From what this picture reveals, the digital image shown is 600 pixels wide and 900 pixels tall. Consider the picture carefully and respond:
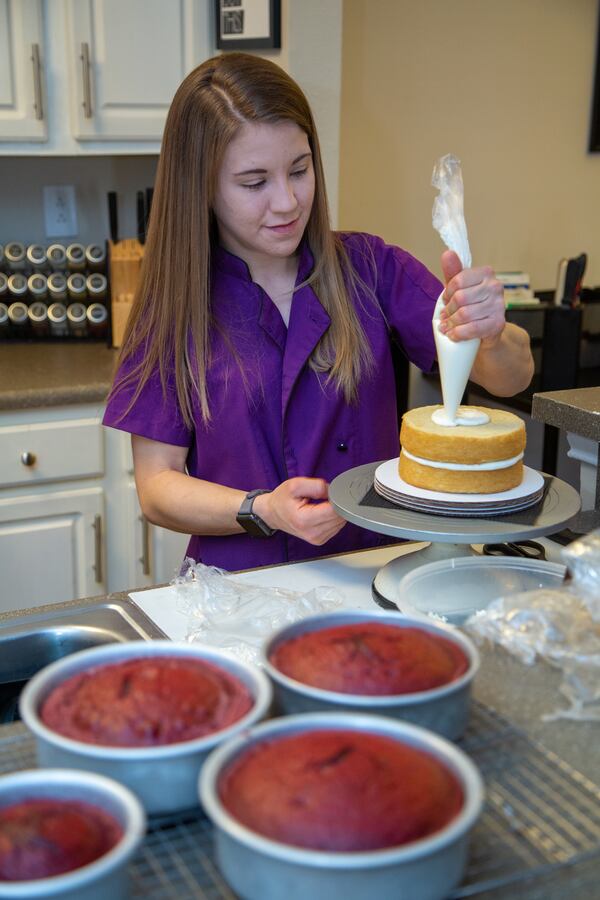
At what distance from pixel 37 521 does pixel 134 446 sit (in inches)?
40.0

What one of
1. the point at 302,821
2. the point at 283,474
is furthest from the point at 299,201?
the point at 302,821

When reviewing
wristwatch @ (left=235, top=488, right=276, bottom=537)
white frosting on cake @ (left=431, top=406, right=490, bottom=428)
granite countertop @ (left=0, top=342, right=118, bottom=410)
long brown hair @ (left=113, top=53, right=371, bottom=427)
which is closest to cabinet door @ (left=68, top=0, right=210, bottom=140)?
granite countertop @ (left=0, top=342, right=118, bottom=410)

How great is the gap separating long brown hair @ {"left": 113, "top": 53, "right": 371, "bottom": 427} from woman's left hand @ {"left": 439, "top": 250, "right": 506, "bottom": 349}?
14.2 inches

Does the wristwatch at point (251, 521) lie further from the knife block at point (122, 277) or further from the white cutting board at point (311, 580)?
the knife block at point (122, 277)

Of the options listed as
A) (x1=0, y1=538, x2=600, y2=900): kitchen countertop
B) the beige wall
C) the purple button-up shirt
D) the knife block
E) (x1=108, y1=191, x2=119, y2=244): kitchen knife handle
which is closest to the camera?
(x1=0, y1=538, x2=600, y2=900): kitchen countertop

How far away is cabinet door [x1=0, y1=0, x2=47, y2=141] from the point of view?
246 cm

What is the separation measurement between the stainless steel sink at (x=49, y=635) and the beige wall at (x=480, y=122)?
7.22ft

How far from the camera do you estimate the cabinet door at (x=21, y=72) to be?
8.09 feet

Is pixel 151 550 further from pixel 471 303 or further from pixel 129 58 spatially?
pixel 471 303

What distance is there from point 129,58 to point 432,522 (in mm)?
1898

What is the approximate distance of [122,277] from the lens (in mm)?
2775

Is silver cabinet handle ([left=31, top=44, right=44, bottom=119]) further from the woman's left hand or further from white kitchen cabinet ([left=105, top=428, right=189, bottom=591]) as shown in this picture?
the woman's left hand

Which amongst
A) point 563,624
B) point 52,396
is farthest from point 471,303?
point 52,396

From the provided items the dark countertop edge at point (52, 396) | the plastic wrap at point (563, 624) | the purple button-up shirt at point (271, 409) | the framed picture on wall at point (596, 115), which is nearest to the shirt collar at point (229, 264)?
the purple button-up shirt at point (271, 409)
